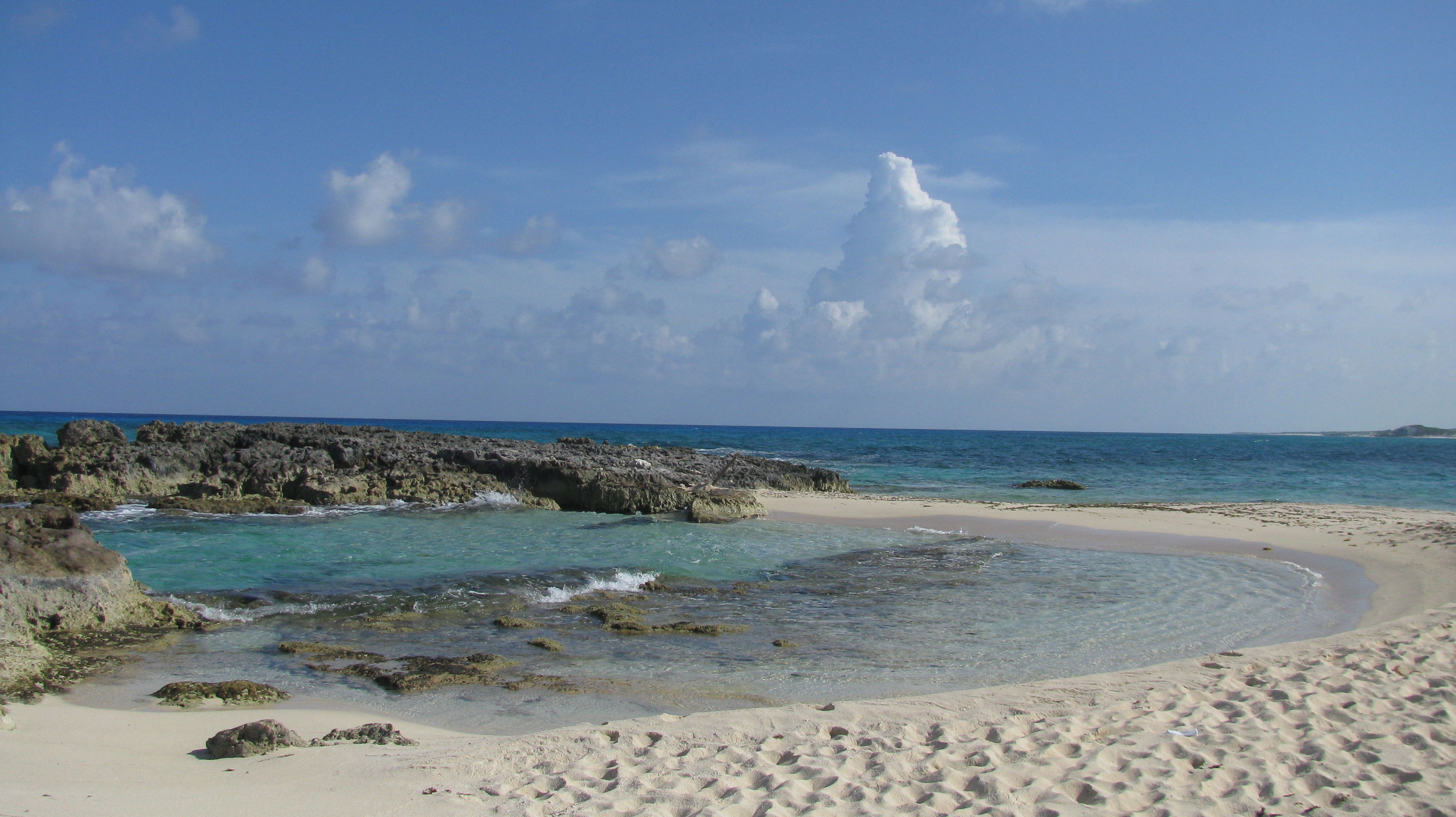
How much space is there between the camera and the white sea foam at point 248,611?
29.6 ft

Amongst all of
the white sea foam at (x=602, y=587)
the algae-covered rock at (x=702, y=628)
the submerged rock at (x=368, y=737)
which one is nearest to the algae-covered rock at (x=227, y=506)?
the white sea foam at (x=602, y=587)

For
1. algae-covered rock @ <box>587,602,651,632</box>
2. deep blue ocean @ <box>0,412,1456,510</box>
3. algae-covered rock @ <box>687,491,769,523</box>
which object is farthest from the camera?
deep blue ocean @ <box>0,412,1456,510</box>

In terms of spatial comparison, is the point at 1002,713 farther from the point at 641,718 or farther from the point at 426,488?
the point at 426,488

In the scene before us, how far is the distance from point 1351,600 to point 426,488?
1797 centimetres

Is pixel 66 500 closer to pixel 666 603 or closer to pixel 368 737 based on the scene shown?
pixel 666 603

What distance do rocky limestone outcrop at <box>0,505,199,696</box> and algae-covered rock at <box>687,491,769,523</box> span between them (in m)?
10.5

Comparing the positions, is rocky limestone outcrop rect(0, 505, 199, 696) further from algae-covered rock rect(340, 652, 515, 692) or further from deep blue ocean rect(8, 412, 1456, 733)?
algae-covered rock rect(340, 652, 515, 692)

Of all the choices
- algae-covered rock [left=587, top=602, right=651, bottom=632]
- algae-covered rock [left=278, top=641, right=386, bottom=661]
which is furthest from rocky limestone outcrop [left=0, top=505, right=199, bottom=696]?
algae-covered rock [left=587, top=602, right=651, bottom=632]

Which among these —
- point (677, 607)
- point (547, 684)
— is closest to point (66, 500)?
point (677, 607)

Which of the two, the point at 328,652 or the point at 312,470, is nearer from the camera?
the point at 328,652

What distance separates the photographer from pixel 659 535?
15.7m

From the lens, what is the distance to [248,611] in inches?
367

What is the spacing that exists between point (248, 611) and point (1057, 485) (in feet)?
90.3

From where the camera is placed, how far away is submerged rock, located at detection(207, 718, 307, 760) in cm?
505
